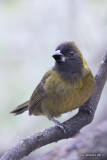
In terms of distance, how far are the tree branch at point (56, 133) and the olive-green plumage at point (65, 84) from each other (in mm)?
108

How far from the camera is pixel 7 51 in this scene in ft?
18.1

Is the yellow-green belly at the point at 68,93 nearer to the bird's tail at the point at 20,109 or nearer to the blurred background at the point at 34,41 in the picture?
the bird's tail at the point at 20,109

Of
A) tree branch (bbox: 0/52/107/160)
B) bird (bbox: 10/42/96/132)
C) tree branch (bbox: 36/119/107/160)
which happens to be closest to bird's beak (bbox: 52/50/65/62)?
bird (bbox: 10/42/96/132)

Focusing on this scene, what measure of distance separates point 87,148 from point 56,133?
1750mm

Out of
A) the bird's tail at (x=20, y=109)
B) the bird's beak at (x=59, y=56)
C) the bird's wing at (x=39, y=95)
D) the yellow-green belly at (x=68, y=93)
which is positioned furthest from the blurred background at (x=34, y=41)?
the bird's beak at (x=59, y=56)

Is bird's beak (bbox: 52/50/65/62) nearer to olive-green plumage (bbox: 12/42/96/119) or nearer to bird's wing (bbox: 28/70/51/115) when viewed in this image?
olive-green plumage (bbox: 12/42/96/119)

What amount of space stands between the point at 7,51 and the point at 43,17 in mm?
876

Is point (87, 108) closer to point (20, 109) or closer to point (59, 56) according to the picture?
point (59, 56)

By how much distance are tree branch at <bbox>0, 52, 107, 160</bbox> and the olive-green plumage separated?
0.35 ft

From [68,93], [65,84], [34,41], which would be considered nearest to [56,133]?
[68,93]

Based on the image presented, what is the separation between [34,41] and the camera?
5.71 meters

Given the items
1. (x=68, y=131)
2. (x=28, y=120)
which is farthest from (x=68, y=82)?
(x=28, y=120)

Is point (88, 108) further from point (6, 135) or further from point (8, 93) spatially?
point (8, 93)

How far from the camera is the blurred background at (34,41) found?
4.91m
